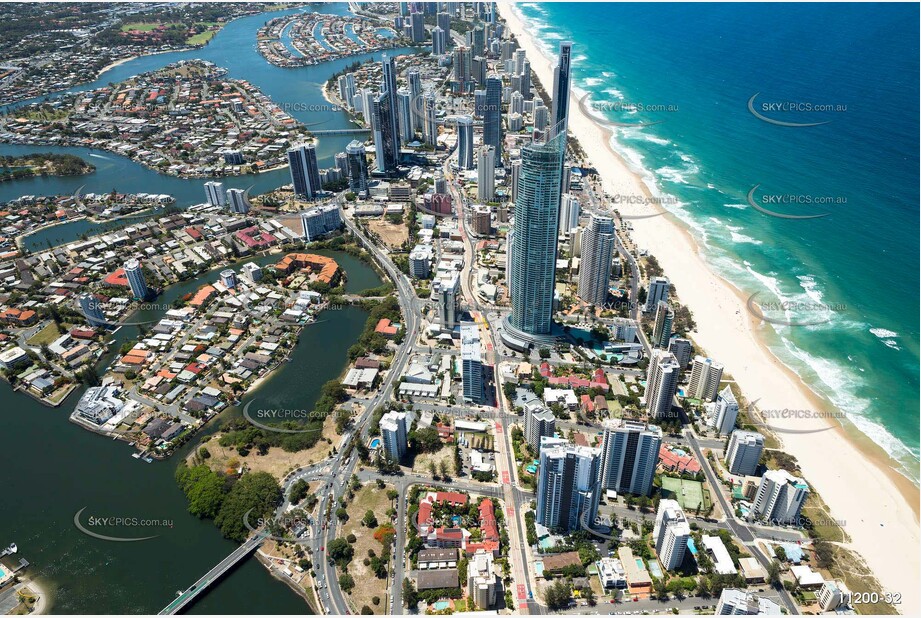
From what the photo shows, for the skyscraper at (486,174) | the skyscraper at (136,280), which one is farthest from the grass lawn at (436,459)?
the skyscraper at (486,174)

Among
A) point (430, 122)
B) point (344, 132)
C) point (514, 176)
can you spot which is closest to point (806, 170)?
point (514, 176)

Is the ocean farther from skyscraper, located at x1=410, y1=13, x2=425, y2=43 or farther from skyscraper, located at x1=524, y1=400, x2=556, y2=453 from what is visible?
skyscraper, located at x1=410, y1=13, x2=425, y2=43

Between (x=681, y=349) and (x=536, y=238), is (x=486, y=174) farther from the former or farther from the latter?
(x=681, y=349)

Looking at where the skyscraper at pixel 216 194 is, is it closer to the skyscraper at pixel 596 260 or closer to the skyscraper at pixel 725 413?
the skyscraper at pixel 596 260

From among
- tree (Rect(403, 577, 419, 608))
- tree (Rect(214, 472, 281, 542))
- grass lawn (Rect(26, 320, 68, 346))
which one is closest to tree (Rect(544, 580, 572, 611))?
tree (Rect(403, 577, 419, 608))

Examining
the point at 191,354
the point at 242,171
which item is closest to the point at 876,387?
the point at 191,354
